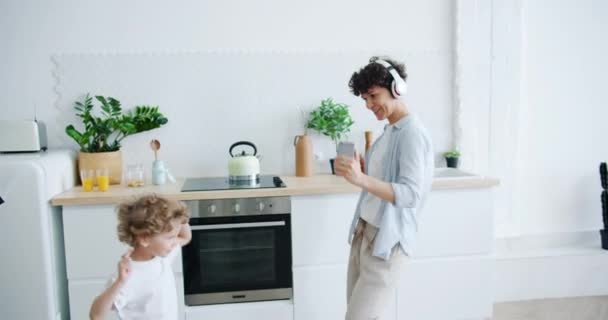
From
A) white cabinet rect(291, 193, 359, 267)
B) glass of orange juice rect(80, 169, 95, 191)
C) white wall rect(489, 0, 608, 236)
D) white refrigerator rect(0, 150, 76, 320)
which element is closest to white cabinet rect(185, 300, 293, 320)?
white cabinet rect(291, 193, 359, 267)

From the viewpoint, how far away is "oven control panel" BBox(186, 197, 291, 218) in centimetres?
258

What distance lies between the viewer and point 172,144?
3.12 m

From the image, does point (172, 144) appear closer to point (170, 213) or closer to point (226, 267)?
point (226, 267)

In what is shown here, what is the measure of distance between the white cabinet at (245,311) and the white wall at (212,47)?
Result: 849mm

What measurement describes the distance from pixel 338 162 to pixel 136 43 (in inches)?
67.5

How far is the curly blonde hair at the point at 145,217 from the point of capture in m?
1.48

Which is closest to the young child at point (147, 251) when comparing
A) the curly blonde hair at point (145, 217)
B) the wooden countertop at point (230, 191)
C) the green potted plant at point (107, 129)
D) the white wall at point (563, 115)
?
the curly blonde hair at point (145, 217)

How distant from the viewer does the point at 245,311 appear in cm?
267

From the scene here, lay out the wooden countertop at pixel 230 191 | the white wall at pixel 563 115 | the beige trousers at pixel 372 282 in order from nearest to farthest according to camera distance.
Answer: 1. the beige trousers at pixel 372 282
2. the wooden countertop at pixel 230 191
3. the white wall at pixel 563 115

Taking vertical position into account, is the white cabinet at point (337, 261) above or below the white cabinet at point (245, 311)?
above

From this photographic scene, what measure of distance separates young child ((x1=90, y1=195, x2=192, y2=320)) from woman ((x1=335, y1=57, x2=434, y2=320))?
69 cm

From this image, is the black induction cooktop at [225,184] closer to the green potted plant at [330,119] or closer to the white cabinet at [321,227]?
the white cabinet at [321,227]

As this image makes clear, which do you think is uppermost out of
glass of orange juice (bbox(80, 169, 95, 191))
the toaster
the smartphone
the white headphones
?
the white headphones

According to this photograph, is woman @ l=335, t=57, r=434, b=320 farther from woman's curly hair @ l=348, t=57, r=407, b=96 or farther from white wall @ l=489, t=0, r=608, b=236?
white wall @ l=489, t=0, r=608, b=236
